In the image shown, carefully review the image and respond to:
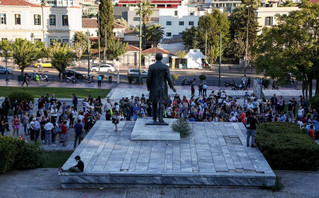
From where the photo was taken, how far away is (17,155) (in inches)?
572

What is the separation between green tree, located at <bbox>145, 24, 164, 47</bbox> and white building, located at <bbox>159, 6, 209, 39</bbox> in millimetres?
4931

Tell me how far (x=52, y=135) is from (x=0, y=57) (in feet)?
146

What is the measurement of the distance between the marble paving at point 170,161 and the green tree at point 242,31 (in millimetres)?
42810

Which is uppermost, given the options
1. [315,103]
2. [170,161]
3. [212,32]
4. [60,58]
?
[212,32]

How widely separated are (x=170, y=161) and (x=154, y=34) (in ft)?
188

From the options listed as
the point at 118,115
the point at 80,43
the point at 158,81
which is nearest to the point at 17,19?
the point at 80,43

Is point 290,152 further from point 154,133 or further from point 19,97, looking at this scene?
point 19,97

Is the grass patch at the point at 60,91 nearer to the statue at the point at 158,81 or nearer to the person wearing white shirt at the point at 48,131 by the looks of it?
the person wearing white shirt at the point at 48,131

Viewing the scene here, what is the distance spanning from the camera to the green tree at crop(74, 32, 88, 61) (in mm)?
58475

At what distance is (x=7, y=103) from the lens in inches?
912

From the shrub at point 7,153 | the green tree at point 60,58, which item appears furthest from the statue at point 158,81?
the green tree at point 60,58

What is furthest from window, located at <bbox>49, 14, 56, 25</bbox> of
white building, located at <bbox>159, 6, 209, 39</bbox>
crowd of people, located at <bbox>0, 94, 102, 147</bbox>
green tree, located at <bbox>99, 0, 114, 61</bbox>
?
crowd of people, located at <bbox>0, 94, 102, 147</bbox>

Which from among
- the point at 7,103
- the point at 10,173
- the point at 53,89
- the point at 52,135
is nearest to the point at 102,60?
the point at 53,89

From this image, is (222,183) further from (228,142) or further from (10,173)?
(10,173)
